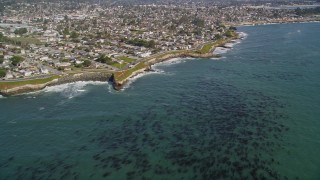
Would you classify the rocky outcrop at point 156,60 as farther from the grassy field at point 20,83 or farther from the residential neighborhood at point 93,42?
the grassy field at point 20,83

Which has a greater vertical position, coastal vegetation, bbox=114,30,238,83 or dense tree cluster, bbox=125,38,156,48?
dense tree cluster, bbox=125,38,156,48

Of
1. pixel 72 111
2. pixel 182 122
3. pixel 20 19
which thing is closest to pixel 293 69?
pixel 182 122

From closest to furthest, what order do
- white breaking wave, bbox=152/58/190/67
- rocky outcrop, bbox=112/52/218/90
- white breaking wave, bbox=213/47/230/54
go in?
rocky outcrop, bbox=112/52/218/90, white breaking wave, bbox=152/58/190/67, white breaking wave, bbox=213/47/230/54

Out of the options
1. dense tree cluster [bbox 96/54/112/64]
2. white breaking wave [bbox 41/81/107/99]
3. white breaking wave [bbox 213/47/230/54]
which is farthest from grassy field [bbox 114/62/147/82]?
white breaking wave [bbox 213/47/230/54]

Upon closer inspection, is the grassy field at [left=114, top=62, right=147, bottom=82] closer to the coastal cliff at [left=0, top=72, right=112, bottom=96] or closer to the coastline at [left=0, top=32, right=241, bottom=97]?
the coastline at [left=0, top=32, right=241, bottom=97]

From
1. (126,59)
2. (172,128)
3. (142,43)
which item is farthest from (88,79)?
(142,43)
